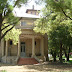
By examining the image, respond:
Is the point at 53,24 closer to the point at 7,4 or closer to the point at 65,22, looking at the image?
the point at 65,22

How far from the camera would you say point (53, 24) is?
719 inches

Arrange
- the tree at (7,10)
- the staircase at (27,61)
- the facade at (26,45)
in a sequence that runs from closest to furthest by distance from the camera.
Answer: the tree at (7,10)
the staircase at (27,61)
the facade at (26,45)

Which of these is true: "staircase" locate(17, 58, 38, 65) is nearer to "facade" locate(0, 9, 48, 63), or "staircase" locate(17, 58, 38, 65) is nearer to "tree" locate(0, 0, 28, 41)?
"facade" locate(0, 9, 48, 63)

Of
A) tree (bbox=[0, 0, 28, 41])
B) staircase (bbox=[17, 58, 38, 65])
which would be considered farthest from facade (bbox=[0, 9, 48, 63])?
tree (bbox=[0, 0, 28, 41])

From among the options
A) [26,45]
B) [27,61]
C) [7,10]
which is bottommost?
[27,61]

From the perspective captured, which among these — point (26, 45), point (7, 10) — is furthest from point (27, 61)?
point (7, 10)

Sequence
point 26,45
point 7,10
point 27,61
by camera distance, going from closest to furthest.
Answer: point 7,10 < point 27,61 < point 26,45

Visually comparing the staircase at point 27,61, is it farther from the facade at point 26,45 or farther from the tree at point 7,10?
the tree at point 7,10

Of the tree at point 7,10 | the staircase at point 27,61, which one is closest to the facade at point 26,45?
the staircase at point 27,61

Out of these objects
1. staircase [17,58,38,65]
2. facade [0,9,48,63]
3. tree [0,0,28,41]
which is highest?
tree [0,0,28,41]

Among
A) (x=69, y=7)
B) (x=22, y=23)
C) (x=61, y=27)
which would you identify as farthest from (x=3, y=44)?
(x=69, y=7)

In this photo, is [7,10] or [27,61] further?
[27,61]

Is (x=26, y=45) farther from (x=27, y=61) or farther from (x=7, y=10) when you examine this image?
(x=7, y=10)

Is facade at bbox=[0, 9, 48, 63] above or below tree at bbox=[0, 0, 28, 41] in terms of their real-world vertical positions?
below
